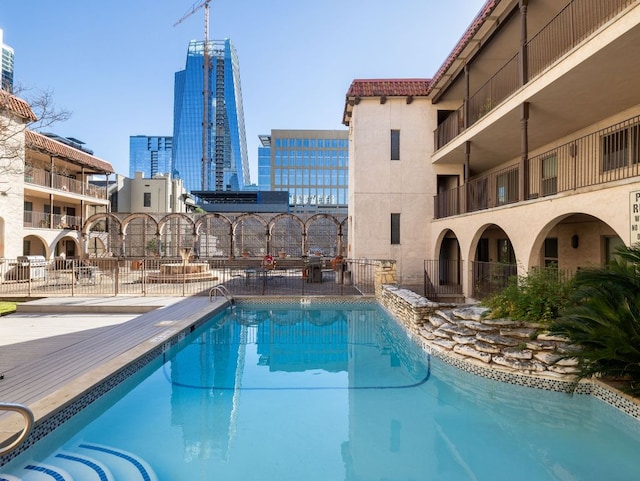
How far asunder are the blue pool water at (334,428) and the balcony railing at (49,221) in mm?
19708

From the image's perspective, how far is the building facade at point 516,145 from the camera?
23.0 feet

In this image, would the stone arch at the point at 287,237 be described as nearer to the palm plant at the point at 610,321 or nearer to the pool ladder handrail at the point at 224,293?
the pool ladder handrail at the point at 224,293

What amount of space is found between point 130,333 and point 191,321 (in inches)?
54.4

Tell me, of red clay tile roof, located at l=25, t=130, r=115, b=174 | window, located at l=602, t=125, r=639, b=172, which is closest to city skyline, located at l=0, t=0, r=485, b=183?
red clay tile roof, located at l=25, t=130, r=115, b=174

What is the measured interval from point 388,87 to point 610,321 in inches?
535

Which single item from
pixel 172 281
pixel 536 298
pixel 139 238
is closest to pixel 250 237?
pixel 139 238

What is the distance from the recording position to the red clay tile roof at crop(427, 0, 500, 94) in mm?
9469

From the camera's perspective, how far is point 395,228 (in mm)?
15500

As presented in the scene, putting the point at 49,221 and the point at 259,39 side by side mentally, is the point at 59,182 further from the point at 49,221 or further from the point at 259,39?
the point at 259,39

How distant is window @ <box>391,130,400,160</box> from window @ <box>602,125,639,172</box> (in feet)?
24.3

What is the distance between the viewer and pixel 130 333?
25.0 feet

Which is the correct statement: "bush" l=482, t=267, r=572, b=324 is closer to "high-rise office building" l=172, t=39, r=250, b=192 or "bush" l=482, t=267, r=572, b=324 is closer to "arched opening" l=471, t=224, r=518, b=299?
"arched opening" l=471, t=224, r=518, b=299

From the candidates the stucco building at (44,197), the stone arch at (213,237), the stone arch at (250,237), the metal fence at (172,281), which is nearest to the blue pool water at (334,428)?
the metal fence at (172,281)

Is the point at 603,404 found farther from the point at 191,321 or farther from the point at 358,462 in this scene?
the point at 191,321
